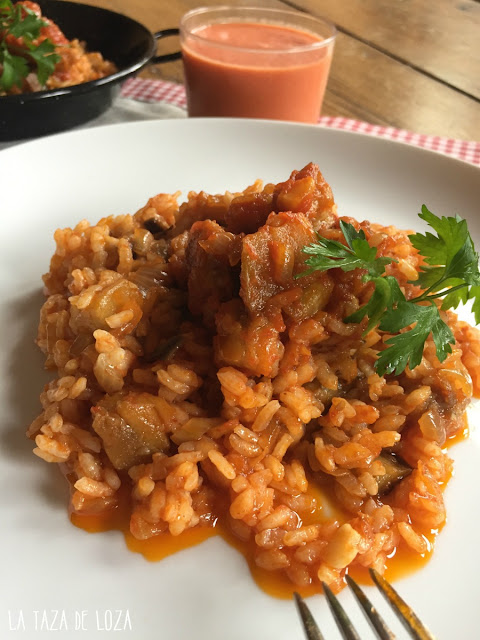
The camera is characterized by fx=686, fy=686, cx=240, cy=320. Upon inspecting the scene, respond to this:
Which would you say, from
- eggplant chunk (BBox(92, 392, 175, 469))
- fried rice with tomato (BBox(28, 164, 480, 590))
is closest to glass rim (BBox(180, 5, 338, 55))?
fried rice with tomato (BBox(28, 164, 480, 590))

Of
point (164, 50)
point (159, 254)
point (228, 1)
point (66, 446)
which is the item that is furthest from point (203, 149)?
point (228, 1)

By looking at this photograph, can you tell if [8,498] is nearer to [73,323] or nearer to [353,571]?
[73,323]

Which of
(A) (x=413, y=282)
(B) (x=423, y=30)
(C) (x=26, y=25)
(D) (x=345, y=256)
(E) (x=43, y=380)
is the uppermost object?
(D) (x=345, y=256)

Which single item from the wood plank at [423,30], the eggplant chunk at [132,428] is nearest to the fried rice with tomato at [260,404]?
the eggplant chunk at [132,428]

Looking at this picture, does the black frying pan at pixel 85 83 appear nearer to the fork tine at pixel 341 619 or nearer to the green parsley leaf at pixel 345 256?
the green parsley leaf at pixel 345 256

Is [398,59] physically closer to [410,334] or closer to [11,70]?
[11,70]

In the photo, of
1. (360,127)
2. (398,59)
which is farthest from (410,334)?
(398,59)

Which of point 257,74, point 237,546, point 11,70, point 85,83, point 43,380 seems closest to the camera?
point 237,546
